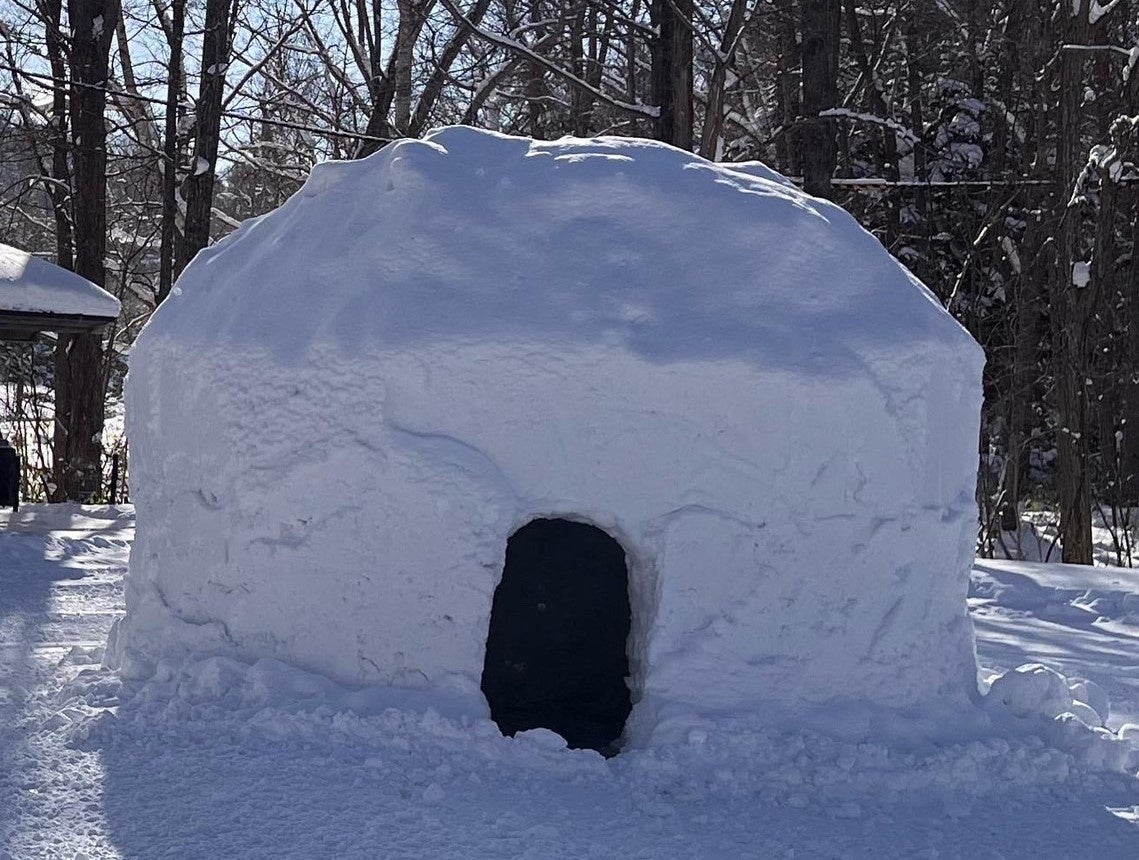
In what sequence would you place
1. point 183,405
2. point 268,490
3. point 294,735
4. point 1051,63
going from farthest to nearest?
1. point 1051,63
2. point 183,405
3. point 268,490
4. point 294,735

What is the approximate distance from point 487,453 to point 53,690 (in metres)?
2.15

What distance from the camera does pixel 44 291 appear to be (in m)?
10.8

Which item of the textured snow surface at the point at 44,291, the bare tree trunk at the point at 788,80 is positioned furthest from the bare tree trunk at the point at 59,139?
the bare tree trunk at the point at 788,80

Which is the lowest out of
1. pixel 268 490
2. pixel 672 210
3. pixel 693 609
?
pixel 693 609

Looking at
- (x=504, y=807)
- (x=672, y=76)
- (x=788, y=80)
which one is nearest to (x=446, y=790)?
(x=504, y=807)

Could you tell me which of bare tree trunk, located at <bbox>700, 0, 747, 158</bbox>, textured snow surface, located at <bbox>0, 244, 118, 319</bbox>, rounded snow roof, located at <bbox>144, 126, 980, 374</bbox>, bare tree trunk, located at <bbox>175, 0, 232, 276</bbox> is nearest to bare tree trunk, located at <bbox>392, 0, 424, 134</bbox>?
bare tree trunk, located at <bbox>175, 0, 232, 276</bbox>

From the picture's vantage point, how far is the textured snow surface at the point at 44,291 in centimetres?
1059

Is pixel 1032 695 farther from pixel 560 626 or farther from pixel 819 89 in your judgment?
pixel 819 89

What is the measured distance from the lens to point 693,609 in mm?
4688

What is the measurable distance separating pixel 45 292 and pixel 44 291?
12 millimetres

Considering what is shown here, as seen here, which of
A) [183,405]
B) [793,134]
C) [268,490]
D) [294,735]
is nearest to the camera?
[294,735]

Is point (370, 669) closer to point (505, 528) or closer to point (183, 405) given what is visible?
point (505, 528)

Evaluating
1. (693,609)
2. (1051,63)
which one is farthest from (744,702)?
(1051,63)

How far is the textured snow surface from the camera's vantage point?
10594 mm
